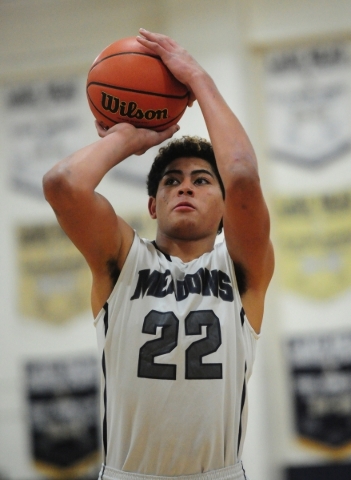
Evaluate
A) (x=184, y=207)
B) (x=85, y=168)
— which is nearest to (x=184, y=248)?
(x=184, y=207)

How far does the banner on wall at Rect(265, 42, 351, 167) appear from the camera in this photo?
7.68 meters

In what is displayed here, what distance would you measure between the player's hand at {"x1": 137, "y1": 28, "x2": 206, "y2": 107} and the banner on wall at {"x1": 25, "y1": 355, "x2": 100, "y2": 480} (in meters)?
5.09

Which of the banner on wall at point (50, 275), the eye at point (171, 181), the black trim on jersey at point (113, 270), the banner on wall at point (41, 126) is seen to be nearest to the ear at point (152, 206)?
the eye at point (171, 181)

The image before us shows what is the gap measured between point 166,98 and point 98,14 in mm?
5364

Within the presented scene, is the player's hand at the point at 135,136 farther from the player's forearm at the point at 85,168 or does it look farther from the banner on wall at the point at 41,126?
the banner on wall at the point at 41,126

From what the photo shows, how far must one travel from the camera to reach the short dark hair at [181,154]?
339 centimetres

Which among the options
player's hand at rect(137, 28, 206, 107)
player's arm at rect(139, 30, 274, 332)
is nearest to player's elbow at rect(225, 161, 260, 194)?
player's arm at rect(139, 30, 274, 332)

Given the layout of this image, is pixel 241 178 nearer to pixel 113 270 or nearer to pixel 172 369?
pixel 113 270

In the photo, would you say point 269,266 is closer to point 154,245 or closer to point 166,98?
point 154,245

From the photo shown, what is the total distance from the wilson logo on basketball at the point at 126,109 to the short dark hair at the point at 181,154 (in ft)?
0.92

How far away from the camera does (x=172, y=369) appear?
292cm

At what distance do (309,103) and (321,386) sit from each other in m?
3.24

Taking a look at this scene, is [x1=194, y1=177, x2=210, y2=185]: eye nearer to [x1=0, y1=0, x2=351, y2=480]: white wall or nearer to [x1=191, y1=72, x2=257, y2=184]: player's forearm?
[x1=191, y1=72, x2=257, y2=184]: player's forearm

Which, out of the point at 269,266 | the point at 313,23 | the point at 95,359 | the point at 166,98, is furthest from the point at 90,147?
the point at 313,23
